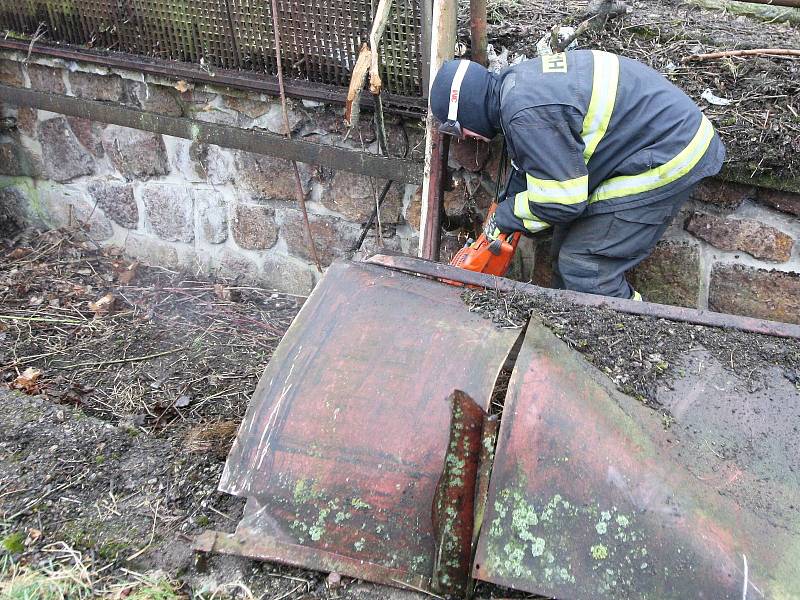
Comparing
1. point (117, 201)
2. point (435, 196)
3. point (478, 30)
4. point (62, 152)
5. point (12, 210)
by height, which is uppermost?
point (478, 30)

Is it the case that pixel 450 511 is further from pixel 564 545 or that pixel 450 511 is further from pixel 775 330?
pixel 775 330

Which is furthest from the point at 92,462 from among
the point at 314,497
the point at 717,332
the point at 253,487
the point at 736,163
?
the point at 736,163

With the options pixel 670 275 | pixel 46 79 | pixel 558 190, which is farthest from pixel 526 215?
pixel 46 79

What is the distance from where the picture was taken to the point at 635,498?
1471 millimetres

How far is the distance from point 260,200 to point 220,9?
940mm

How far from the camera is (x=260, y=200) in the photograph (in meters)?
3.73

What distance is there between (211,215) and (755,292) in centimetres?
271

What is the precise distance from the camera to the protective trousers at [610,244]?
8.97 ft

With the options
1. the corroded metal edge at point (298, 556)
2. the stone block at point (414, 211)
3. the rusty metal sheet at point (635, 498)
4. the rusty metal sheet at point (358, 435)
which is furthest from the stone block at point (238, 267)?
the rusty metal sheet at point (635, 498)

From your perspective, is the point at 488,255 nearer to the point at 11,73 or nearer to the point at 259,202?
the point at 259,202

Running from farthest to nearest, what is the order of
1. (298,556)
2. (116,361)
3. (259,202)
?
(259,202)
(116,361)
(298,556)

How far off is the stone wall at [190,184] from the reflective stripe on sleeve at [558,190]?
72 centimetres

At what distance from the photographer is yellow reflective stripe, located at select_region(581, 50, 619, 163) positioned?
2604mm

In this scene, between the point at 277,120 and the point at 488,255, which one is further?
the point at 277,120
